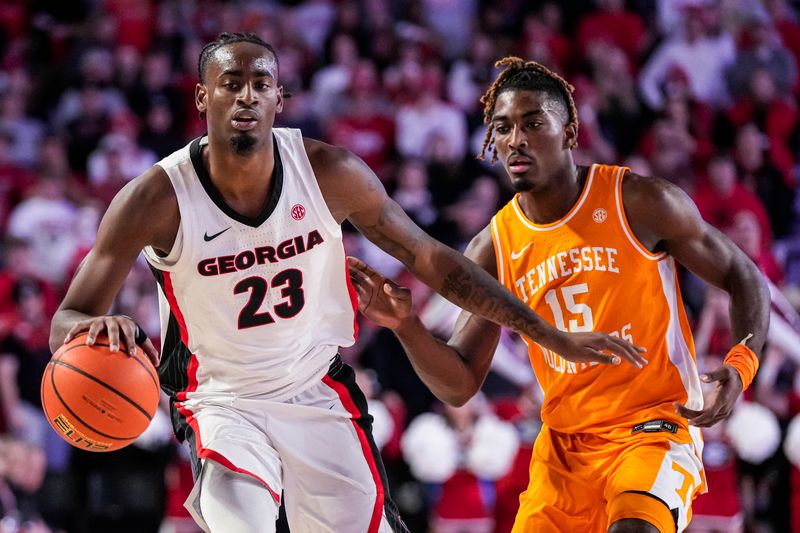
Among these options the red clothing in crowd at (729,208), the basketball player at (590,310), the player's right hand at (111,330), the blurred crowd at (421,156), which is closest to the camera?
the player's right hand at (111,330)

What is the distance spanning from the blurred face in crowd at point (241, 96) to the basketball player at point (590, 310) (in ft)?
2.43

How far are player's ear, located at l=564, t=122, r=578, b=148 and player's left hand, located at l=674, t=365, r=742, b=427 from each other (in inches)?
47.5

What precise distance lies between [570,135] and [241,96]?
5.02ft

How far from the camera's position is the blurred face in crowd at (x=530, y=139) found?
4867 millimetres

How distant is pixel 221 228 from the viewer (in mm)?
4340

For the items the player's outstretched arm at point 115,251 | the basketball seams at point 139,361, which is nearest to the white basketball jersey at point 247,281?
the player's outstretched arm at point 115,251

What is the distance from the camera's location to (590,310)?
187 inches

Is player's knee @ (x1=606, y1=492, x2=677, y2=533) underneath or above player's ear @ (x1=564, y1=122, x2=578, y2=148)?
underneath

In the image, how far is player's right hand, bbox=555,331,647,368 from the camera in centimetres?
432

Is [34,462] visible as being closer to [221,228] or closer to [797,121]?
[221,228]

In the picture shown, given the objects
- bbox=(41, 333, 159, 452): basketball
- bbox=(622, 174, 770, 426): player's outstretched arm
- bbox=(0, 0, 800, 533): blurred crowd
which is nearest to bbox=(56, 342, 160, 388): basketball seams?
bbox=(41, 333, 159, 452): basketball

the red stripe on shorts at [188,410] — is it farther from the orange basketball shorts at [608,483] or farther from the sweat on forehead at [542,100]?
the sweat on forehead at [542,100]

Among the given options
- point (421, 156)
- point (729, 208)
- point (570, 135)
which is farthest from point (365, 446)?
point (421, 156)

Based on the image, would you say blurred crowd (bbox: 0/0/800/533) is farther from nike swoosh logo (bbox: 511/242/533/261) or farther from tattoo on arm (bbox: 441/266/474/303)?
tattoo on arm (bbox: 441/266/474/303)
